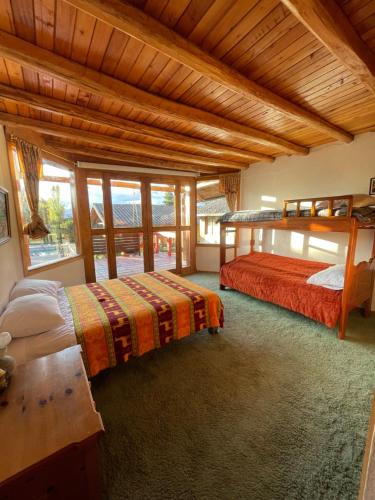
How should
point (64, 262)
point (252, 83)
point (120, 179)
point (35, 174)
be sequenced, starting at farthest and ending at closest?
point (120, 179) < point (64, 262) < point (35, 174) < point (252, 83)

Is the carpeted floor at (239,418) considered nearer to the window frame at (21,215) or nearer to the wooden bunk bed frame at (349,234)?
the wooden bunk bed frame at (349,234)

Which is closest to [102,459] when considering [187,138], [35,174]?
[35,174]

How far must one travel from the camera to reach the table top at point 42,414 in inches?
27.6

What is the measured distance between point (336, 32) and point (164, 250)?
4062mm

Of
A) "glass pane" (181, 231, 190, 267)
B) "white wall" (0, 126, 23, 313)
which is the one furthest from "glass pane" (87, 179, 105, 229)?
"glass pane" (181, 231, 190, 267)

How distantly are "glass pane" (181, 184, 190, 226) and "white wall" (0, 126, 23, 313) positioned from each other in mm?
3078

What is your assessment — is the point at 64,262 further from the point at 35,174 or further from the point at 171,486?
the point at 171,486

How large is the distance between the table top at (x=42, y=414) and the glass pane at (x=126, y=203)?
322 centimetres

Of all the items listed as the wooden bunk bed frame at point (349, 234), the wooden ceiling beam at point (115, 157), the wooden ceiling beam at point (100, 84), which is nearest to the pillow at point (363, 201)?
the wooden bunk bed frame at point (349, 234)

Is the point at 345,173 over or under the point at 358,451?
over

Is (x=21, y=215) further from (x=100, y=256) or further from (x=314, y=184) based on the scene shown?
(x=314, y=184)

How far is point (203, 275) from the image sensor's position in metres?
4.79

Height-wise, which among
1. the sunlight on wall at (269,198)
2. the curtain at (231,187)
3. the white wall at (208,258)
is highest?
the curtain at (231,187)

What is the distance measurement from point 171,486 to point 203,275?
380 cm
